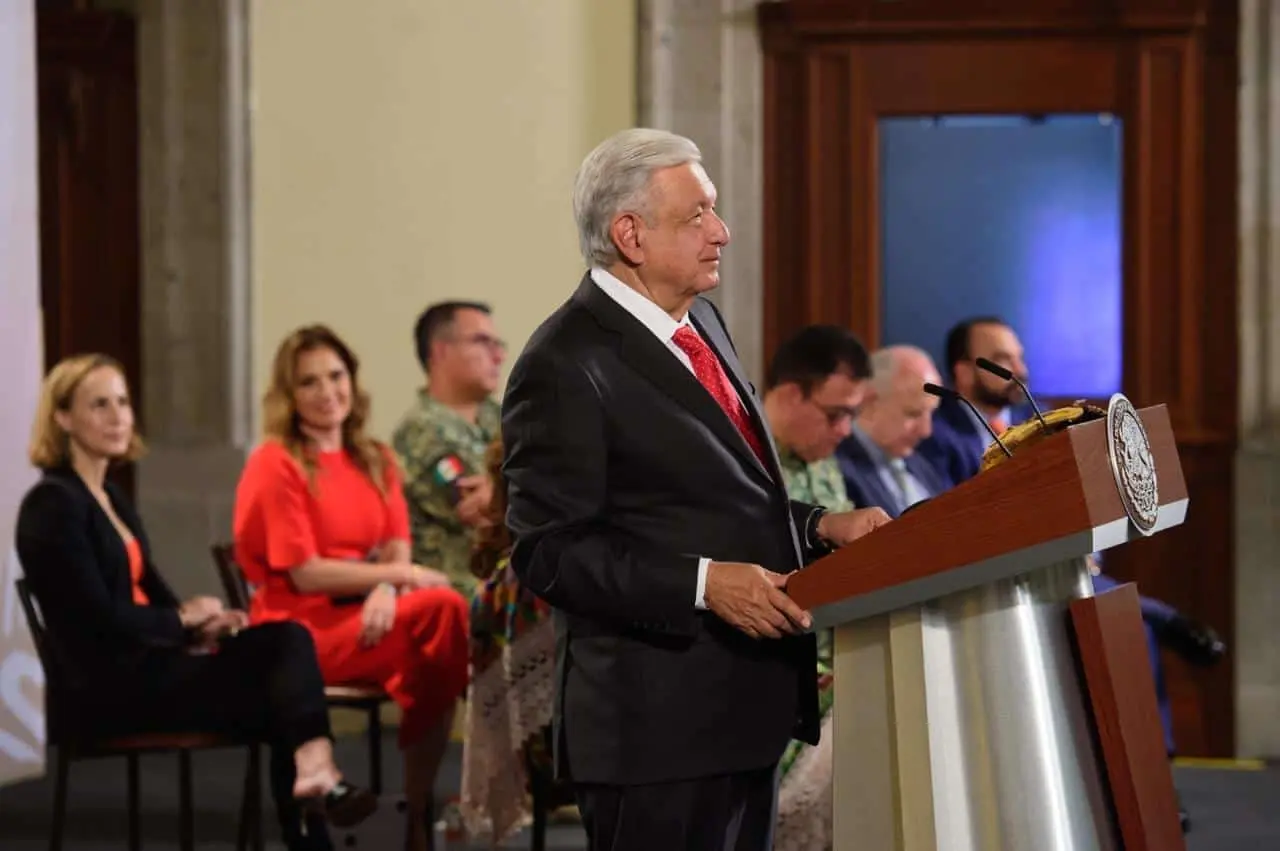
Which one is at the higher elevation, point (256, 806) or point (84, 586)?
point (84, 586)

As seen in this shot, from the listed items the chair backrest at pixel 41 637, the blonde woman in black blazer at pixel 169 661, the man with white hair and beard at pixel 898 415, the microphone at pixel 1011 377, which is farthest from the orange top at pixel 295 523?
the microphone at pixel 1011 377

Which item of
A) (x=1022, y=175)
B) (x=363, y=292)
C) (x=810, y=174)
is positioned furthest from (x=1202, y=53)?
(x=363, y=292)

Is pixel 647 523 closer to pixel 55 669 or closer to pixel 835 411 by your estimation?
pixel 835 411

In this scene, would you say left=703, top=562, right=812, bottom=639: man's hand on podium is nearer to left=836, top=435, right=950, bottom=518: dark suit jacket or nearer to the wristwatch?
the wristwatch

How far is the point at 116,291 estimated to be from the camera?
8055 mm

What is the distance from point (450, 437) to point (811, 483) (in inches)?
65.8

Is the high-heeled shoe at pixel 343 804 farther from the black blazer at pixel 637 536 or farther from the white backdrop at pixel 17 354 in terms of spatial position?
the black blazer at pixel 637 536

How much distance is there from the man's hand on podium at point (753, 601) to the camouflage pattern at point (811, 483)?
6.24 feet

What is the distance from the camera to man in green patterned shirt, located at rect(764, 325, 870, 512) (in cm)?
435

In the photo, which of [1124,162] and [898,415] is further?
[1124,162]

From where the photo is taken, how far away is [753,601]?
2451mm

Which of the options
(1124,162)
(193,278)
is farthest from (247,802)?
(1124,162)

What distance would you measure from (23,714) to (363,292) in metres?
1.97

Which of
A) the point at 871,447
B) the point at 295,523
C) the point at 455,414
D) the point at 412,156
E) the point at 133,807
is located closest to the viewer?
the point at 871,447
